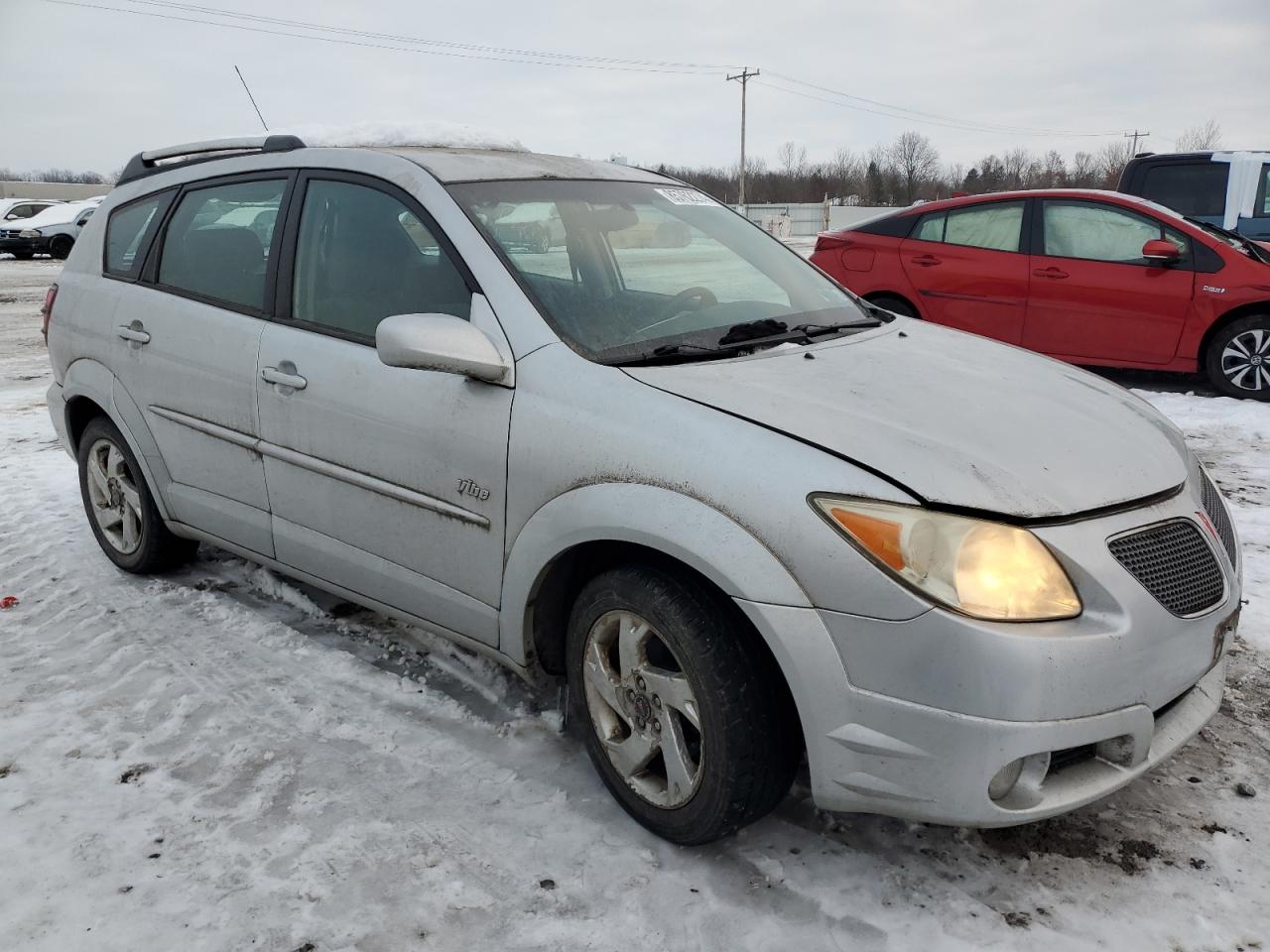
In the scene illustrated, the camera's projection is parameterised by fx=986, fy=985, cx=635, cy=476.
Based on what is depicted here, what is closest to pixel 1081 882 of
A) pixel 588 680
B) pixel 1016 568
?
pixel 1016 568

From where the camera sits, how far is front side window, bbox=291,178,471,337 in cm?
290

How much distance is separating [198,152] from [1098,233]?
6.31 m

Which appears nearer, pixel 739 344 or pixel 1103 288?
pixel 739 344

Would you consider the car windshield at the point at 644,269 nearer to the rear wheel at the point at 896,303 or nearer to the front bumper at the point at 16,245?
the rear wheel at the point at 896,303

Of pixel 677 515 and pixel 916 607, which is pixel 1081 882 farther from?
pixel 677 515

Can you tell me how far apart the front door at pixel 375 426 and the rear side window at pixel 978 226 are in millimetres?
5973

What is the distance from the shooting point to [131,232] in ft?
13.4

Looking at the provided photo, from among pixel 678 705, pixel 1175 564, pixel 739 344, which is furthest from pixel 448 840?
pixel 1175 564

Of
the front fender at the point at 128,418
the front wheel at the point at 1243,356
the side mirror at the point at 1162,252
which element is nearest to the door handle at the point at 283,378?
the front fender at the point at 128,418

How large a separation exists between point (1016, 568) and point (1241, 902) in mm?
1000

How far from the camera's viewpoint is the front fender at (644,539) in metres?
2.08

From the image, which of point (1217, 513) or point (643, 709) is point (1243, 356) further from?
point (643, 709)

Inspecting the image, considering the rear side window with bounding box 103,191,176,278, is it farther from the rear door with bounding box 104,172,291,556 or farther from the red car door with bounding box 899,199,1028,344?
the red car door with bounding box 899,199,1028,344

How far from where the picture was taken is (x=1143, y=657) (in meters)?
2.05
